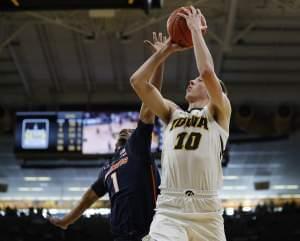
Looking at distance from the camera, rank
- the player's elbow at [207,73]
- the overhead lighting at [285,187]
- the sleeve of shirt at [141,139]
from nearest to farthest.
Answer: the player's elbow at [207,73]
the sleeve of shirt at [141,139]
the overhead lighting at [285,187]

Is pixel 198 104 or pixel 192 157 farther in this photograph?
pixel 198 104

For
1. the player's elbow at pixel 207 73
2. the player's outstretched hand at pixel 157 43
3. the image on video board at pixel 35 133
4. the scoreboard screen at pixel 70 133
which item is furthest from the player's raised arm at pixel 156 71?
the image on video board at pixel 35 133

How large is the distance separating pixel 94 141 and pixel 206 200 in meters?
8.43

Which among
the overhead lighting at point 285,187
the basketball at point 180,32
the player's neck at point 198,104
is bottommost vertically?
the overhead lighting at point 285,187

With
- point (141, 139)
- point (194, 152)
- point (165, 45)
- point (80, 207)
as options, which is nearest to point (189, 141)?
point (194, 152)

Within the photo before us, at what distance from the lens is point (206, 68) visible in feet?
12.3

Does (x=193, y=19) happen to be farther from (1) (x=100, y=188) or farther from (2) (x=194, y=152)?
(1) (x=100, y=188)

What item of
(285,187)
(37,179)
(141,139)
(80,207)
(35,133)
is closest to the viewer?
(141,139)

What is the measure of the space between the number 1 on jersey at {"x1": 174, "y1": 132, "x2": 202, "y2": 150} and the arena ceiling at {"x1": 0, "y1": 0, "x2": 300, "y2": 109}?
7.31m

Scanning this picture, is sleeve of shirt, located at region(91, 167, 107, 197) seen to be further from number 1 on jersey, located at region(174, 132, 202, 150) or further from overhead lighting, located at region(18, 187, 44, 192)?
overhead lighting, located at region(18, 187, 44, 192)

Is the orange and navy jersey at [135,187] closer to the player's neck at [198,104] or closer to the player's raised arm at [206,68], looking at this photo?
the player's neck at [198,104]

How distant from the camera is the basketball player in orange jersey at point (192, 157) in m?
3.64

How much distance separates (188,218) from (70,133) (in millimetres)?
8590

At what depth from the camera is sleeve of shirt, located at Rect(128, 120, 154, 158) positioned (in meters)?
4.61
